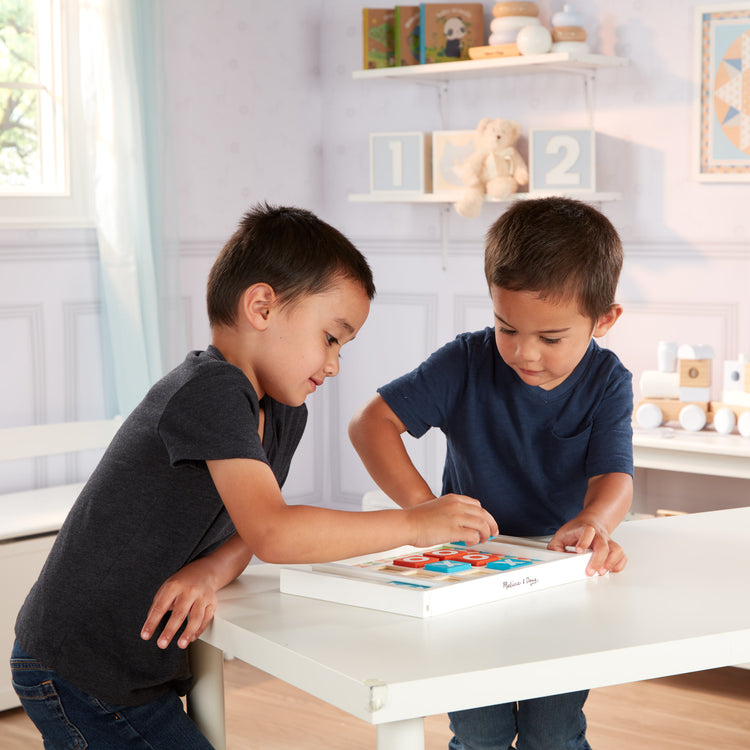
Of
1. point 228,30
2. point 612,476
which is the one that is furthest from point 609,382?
point 228,30

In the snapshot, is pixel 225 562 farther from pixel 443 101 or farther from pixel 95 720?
pixel 443 101

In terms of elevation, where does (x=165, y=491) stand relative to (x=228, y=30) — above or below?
below

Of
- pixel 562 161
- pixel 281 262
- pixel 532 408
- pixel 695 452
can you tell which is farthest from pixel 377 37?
Result: pixel 281 262

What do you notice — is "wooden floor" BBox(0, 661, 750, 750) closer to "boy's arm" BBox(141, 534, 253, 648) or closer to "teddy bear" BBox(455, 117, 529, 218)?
"boy's arm" BBox(141, 534, 253, 648)

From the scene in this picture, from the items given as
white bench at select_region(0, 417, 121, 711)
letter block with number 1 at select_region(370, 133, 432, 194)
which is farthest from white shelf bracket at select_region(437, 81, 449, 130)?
white bench at select_region(0, 417, 121, 711)

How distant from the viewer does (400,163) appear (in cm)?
360

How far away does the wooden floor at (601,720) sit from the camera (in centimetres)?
242

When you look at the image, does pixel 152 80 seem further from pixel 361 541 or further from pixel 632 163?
pixel 361 541

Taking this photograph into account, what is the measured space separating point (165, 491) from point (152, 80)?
2.42 metres

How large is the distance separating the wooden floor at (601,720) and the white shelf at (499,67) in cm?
174

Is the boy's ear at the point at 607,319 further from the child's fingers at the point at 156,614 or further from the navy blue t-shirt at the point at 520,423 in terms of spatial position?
the child's fingers at the point at 156,614

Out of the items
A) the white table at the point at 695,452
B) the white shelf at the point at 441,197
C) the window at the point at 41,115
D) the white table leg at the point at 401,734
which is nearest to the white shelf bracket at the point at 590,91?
the white shelf at the point at 441,197

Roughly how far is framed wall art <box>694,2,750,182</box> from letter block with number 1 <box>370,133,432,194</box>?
89 cm

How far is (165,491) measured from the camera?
3.88ft
